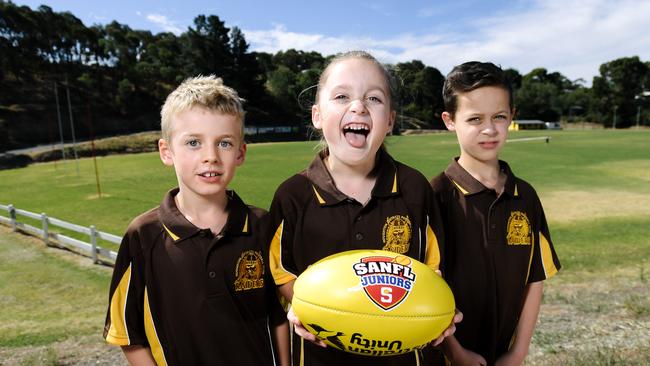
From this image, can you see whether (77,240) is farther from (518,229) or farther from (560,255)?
(560,255)

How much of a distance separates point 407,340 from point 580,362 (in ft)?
8.64

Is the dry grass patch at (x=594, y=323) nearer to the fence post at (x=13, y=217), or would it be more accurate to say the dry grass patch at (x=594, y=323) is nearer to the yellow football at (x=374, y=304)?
the yellow football at (x=374, y=304)

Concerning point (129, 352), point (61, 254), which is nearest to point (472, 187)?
point (129, 352)

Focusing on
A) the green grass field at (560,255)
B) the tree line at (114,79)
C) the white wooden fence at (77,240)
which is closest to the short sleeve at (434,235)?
the green grass field at (560,255)

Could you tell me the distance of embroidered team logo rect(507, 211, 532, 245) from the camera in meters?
2.57

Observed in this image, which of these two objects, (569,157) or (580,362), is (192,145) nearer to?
(580,362)

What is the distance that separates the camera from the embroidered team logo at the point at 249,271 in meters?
2.32

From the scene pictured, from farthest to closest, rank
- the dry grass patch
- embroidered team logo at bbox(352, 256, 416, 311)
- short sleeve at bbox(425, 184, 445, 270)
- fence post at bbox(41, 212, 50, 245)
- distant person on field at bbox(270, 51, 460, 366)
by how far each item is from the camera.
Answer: fence post at bbox(41, 212, 50, 245) → the dry grass patch → short sleeve at bbox(425, 184, 445, 270) → distant person on field at bbox(270, 51, 460, 366) → embroidered team logo at bbox(352, 256, 416, 311)

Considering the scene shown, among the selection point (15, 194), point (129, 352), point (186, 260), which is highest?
point (186, 260)

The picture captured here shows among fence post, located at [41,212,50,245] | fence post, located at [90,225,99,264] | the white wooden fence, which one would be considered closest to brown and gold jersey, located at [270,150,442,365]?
the white wooden fence

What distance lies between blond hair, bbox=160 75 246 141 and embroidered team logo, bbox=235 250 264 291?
672mm

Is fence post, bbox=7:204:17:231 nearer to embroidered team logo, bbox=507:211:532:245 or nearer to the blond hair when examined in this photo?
the blond hair

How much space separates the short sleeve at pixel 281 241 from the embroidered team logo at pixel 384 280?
459 mm

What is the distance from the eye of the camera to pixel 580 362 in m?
3.73
